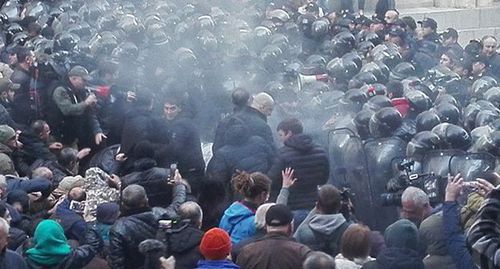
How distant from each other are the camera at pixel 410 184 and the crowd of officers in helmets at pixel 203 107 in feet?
1.75

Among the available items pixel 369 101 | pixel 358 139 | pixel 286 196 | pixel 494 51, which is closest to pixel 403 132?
pixel 358 139

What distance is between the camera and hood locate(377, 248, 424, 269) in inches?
330

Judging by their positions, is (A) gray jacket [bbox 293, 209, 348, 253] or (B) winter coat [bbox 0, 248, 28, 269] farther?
(A) gray jacket [bbox 293, 209, 348, 253]

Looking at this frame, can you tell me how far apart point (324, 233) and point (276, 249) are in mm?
833

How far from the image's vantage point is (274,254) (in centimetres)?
872

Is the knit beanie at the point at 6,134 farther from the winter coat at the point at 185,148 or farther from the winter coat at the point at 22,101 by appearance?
the winter coat at the point at 22,101

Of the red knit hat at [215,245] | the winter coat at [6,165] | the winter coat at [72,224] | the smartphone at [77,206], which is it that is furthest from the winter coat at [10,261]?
the winter coat at [6,165]

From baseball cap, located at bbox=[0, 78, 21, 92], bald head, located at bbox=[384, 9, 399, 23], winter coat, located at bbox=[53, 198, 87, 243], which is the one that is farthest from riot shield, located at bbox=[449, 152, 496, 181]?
bald head, located at bbox=[384, 9, 399, 23]

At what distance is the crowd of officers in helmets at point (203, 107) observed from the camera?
1020 centimetres

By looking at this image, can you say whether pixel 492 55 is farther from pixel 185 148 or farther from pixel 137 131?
pixel 137 131

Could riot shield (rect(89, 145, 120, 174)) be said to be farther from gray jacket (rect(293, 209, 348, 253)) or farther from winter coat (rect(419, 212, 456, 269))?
winter coat (rect(419, 212, 456, 269))

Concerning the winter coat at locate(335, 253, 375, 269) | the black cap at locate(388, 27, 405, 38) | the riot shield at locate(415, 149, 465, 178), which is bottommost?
the black cap at locate(388, 27, 405, 38)

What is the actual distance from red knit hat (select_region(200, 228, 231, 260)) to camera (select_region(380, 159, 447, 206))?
2.31 metres

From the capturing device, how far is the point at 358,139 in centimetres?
1260
